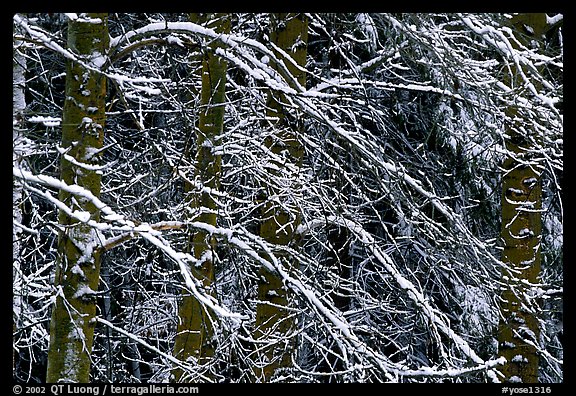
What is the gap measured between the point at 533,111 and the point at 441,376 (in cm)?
186

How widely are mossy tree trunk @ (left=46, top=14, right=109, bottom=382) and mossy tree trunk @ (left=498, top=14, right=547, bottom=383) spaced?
125 inches

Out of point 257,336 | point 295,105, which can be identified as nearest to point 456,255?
point 295,105

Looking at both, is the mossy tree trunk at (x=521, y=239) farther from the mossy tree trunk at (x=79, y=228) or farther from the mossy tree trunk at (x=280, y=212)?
the mossy tree trunk at (x=79, y=228)

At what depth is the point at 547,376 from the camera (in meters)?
7.46

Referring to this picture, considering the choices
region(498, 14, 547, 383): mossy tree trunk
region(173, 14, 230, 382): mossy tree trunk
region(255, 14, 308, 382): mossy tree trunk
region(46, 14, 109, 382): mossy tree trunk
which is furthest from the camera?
region(255, 14, 308, 382): mossy tree trunk

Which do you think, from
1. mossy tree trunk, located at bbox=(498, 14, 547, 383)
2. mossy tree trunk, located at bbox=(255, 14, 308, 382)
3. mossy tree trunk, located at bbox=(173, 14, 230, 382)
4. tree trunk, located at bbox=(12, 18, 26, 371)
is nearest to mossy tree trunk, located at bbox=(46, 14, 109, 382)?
tree trunk, located at bbox=(12, 18, 26, 371)

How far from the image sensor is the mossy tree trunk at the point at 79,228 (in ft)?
13.5

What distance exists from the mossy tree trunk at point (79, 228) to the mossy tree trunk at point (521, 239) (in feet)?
10.4

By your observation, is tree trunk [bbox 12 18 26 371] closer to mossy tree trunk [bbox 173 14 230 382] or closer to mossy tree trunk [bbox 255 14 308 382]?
mossy tree trunk [bbox 173 14 230 382]

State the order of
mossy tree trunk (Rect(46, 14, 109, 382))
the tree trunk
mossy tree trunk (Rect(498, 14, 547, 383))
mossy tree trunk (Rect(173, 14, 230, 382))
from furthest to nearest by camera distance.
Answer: mossy tree trunk (Rect(498, 14, 547, 383)) < mossy tree trunk (Rect(173, 14, 230, 382)) < mossy tree trunk (Rect(46, 14, 109, 382)) < the tree trunk

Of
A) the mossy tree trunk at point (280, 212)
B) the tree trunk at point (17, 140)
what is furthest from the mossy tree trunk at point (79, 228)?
the mossy tree trunk at point (280, 212)

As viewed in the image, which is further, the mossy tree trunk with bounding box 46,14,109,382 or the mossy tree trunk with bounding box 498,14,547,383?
the mossy tree trunk with bounding box 498,14,547,383

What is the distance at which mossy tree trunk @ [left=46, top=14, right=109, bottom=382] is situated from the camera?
4.13m

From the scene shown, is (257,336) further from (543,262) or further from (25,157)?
(543,262)
